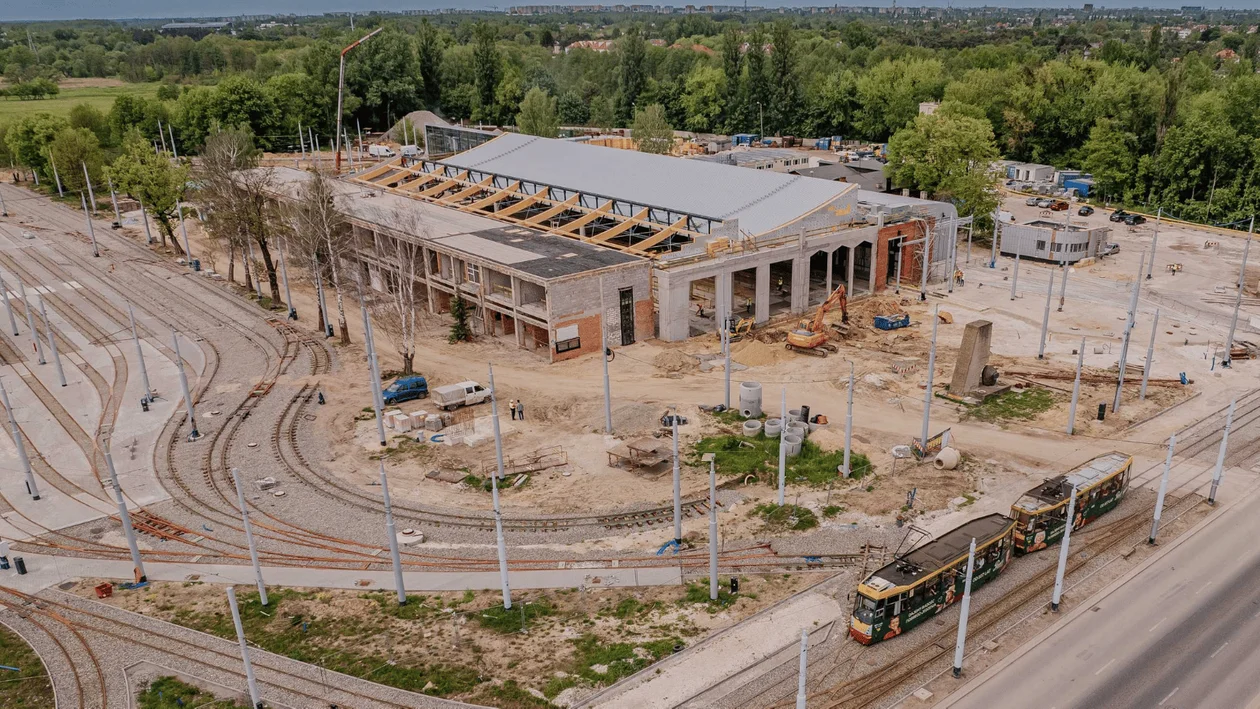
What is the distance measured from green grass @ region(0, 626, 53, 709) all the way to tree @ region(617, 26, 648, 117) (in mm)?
146597

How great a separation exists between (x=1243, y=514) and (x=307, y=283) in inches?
2621

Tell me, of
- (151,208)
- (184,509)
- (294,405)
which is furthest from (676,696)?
(151,208)

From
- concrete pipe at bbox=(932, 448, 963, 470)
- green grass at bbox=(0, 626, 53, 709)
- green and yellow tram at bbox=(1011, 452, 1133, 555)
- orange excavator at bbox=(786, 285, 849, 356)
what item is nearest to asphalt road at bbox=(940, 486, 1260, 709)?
green and yellow tram at bbox=(1011, 452, 1133, 555)

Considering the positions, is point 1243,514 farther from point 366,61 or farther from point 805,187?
point 366,61

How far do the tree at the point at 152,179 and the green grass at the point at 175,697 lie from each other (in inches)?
2522

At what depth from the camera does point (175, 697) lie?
84.6 feet

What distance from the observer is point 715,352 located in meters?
56.2

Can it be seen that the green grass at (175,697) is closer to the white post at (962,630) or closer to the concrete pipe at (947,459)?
the white post at (962,630)

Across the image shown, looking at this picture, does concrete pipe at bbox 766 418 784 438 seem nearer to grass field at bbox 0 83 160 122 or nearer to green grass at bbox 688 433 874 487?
green grass at bbox 688 433 874 487

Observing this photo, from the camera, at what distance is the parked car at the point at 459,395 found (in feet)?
156

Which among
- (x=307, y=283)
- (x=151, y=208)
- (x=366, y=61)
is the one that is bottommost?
(x=307, y=283)

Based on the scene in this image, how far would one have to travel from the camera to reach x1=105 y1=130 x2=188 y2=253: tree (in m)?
78.7

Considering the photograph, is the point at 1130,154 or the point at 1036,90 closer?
the point at 1130,154

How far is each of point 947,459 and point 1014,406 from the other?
9927 mm
